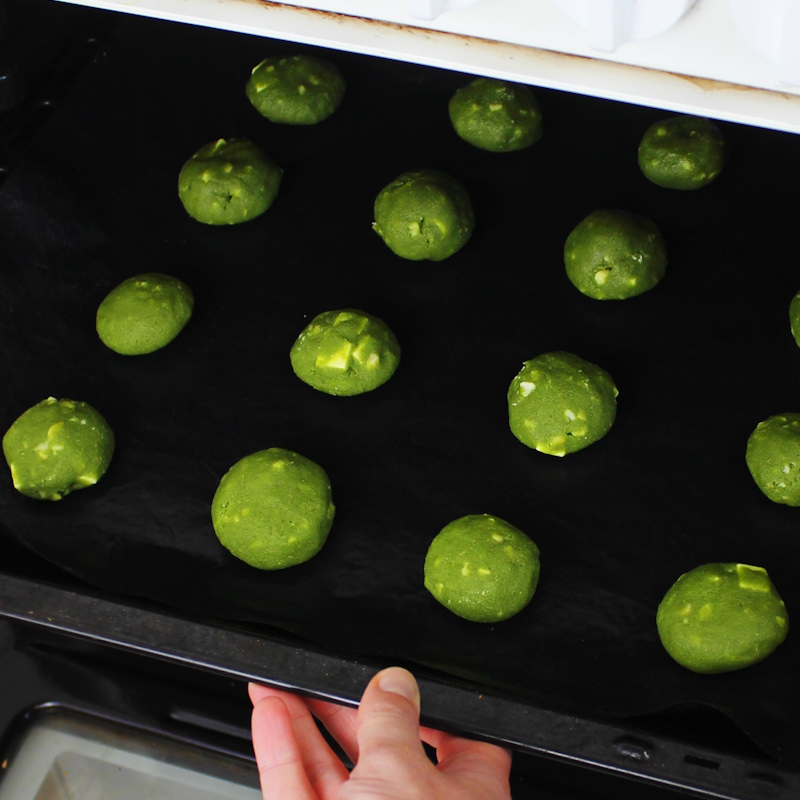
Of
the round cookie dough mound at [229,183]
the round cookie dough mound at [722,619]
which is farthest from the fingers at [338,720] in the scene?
the round cookie dough mound at [229,183]

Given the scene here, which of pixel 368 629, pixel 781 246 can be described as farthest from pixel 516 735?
pixel 781 246

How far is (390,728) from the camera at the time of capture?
1.18 meters

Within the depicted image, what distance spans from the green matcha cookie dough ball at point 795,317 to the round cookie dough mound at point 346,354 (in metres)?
0.68

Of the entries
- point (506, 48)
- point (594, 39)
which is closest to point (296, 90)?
point (506, 48)

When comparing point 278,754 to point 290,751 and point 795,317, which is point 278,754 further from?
point 795,317

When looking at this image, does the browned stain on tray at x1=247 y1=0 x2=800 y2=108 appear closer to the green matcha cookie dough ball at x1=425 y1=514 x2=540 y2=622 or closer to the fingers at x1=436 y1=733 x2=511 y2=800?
the green matcha cookie dough ball at x1=425 y1=514 x2=540 y2=622

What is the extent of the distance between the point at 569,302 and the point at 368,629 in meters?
0.72

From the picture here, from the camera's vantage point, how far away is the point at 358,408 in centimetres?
178

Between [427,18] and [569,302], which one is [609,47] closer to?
[427,18]

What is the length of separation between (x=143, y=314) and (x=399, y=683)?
2.89 feet

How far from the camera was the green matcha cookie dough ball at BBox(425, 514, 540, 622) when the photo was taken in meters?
1.50

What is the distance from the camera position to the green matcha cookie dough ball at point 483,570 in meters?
1.50

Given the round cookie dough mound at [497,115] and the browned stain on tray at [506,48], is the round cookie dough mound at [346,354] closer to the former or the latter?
the round cookie dough mound at [497,115]

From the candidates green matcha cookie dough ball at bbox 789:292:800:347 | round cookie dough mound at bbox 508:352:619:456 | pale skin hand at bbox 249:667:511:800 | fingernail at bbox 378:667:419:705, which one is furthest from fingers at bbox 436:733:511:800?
green matcha cookie dough ball at bbox 789:292:800:347
